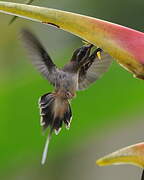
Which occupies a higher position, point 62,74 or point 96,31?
point 96,31

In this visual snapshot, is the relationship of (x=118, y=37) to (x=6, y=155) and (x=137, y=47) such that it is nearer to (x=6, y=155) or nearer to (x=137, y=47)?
(x=137, y=47)

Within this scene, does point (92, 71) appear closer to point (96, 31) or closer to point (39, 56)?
point (39, 56)

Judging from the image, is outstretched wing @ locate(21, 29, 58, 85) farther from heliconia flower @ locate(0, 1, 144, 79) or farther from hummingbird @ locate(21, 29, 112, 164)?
heliconia flower @ locate(0, 1, 144, 79)

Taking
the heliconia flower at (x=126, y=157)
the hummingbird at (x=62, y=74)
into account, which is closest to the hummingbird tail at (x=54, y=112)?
the hummingbird at (x=62, y=74)

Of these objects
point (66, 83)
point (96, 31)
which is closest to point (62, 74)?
point (66, 83)

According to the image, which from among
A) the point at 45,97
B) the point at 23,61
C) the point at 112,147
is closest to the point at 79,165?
the point at 112,147
